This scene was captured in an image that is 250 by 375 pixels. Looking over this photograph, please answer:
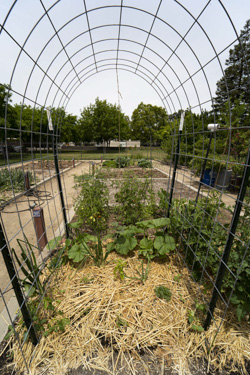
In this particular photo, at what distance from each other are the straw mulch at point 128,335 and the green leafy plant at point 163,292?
4 cm

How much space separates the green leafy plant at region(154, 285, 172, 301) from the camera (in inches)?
77.2

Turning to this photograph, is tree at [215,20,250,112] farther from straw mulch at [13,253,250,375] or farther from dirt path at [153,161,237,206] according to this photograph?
straw mulch at [13,253,250,375]

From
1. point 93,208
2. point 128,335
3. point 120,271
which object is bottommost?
point 128,335

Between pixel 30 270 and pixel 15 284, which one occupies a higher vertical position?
pixel 15 284

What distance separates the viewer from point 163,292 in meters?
1.99

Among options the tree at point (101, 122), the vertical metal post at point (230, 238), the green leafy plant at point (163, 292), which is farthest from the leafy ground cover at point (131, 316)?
the tree at point (101, 122)

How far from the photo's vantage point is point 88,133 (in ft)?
62.0

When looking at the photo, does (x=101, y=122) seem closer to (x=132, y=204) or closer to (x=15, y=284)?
(x=132, y=204)

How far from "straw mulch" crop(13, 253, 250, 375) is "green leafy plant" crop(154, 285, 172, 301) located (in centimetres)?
4

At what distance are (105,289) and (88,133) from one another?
1852 centimetres

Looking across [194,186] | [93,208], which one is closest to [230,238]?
[93,208]

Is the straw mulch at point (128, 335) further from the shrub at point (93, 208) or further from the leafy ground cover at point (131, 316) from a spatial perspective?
the shrub at point (93, 208)

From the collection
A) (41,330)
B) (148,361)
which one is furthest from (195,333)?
(41,330)

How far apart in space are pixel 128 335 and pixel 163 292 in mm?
556
